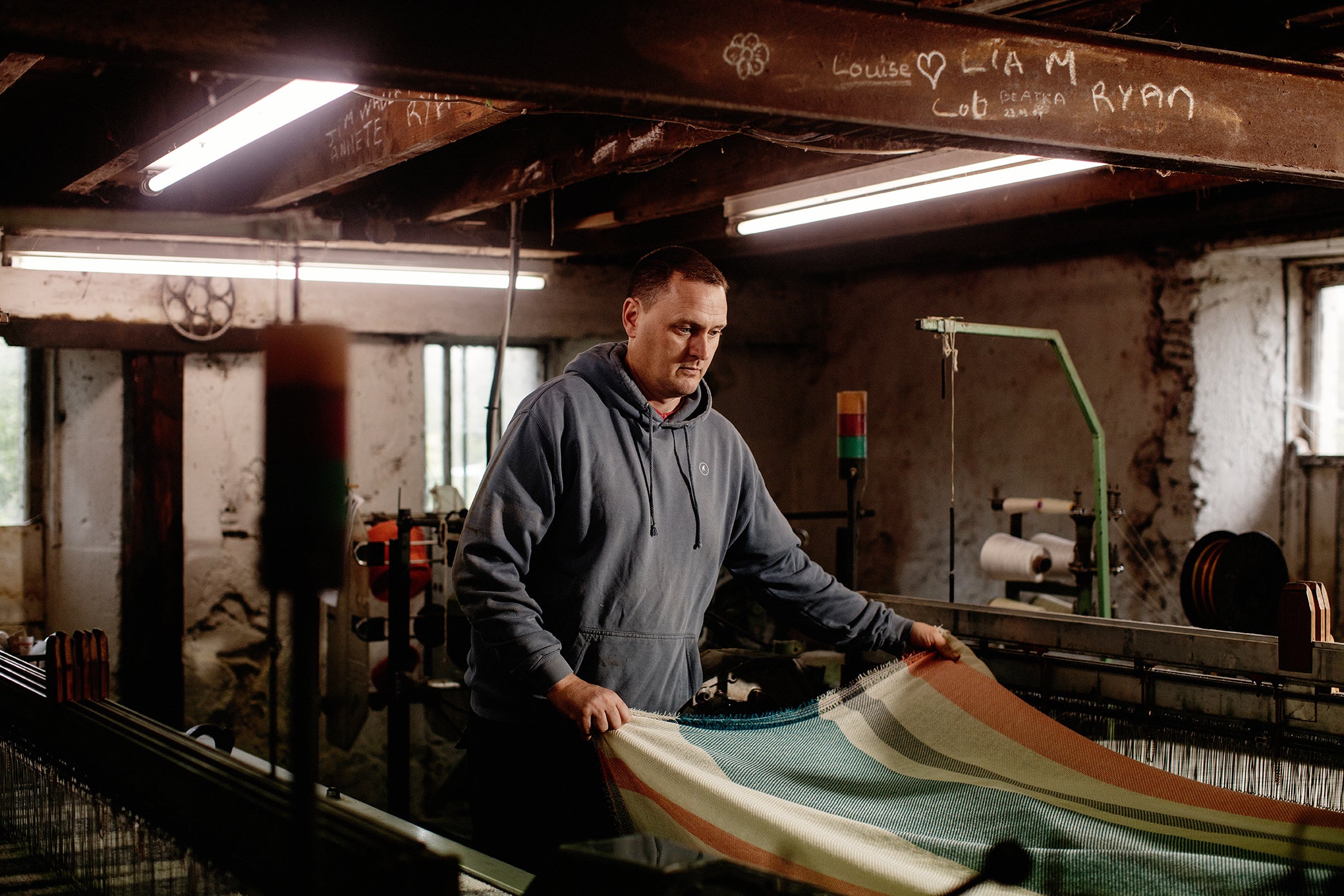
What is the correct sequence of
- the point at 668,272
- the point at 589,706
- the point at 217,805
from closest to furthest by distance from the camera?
the point at 217,805 → the point at 589,706 → the point at 668,272

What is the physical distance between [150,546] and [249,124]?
293 cm

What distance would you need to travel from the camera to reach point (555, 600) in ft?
7.27

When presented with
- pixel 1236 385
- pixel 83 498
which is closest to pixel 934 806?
pixel 1236 385

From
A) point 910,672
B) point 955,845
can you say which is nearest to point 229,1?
point 955,845

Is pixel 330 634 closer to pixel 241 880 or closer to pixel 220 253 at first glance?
pixel 220 253

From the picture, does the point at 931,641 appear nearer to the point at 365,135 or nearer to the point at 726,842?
the point at 726,842

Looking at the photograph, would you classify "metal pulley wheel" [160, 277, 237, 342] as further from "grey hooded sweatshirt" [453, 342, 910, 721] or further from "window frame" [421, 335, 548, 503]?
"grey hooded sweatshirt" [453, 342, 910, 721]

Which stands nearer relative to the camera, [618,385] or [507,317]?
[618,385]

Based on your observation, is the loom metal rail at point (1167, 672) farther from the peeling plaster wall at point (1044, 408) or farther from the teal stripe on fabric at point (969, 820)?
the peeling plaster wall at point (1044, 408)

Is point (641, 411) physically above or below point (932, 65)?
below

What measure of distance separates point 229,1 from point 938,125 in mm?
1088

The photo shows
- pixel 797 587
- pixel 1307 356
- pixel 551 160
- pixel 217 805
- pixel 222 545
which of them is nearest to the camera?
pixel 217 805

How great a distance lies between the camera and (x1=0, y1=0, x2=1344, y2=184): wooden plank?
134 centimetres

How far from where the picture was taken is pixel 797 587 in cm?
254
